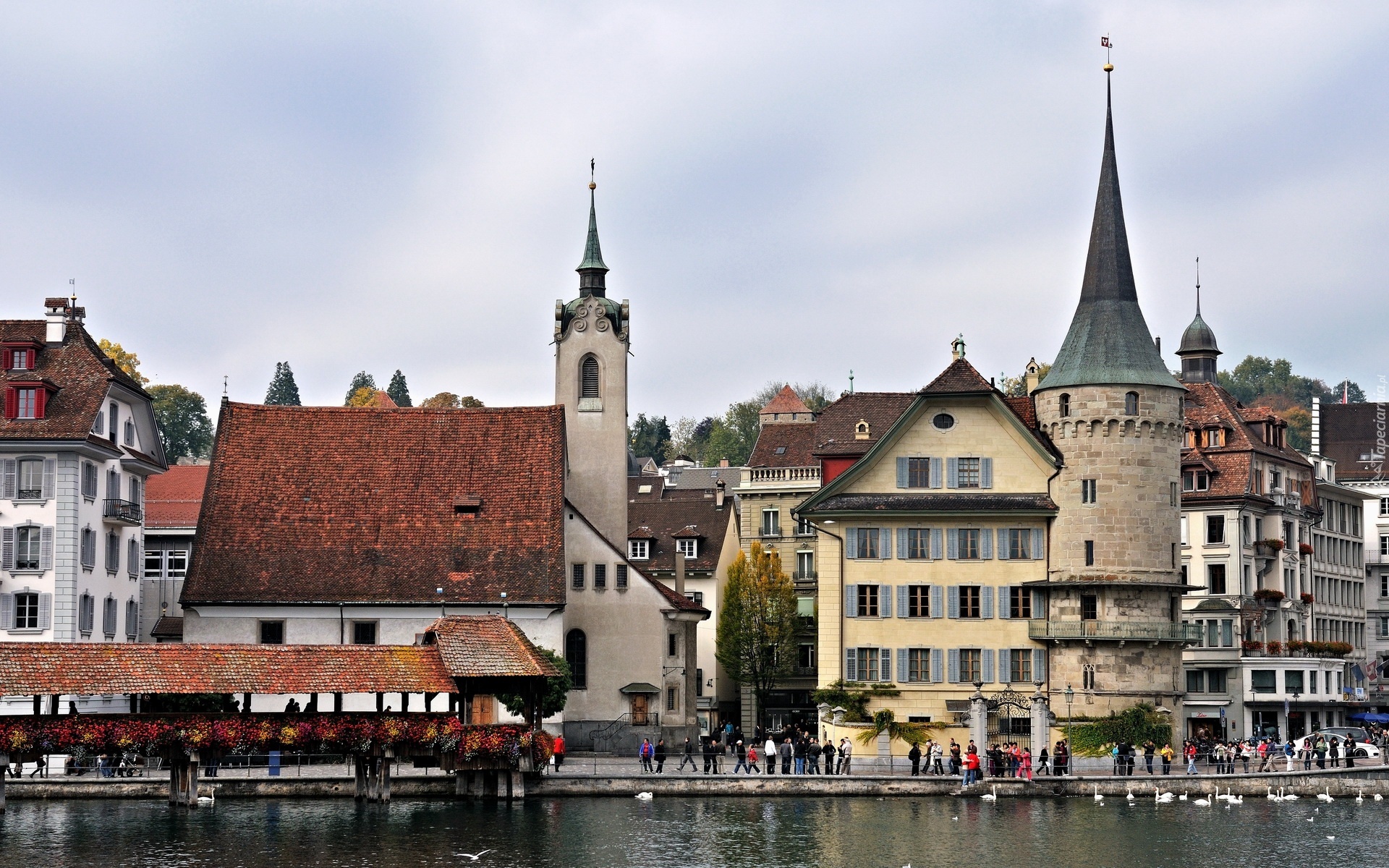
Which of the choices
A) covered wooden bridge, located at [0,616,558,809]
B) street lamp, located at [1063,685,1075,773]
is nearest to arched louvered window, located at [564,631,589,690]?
covered wooden bridge, located at [0,616,558,809]

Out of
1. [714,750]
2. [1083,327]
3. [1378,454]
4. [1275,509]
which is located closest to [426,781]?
[714,750]

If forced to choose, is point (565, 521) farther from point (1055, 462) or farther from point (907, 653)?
point (1055, 462)

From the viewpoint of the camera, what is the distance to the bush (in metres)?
70.7

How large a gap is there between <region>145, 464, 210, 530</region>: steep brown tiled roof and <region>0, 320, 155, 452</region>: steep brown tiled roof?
13.6 metres

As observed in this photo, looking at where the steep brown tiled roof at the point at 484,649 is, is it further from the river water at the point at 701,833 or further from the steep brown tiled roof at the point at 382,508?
the steep brown tiled roof at the point at 382,508

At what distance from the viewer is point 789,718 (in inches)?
3728

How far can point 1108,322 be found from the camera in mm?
74750

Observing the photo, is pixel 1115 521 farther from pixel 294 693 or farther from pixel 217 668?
pixel 217 668

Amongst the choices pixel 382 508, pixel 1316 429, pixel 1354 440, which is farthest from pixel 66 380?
pixel 1354 440

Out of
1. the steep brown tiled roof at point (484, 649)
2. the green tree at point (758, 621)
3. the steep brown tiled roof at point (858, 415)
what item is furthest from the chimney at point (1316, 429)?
the steep brown tiled roof at point (484, 649)

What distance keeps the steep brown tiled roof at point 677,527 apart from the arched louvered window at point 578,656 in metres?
19.1

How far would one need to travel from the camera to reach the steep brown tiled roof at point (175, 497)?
88.9m

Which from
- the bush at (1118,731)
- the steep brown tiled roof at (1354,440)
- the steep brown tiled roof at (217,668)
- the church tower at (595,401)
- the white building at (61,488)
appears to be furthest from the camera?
the steep brown tiled roof at (1354,440)

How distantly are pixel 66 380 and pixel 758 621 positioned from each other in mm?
33697
